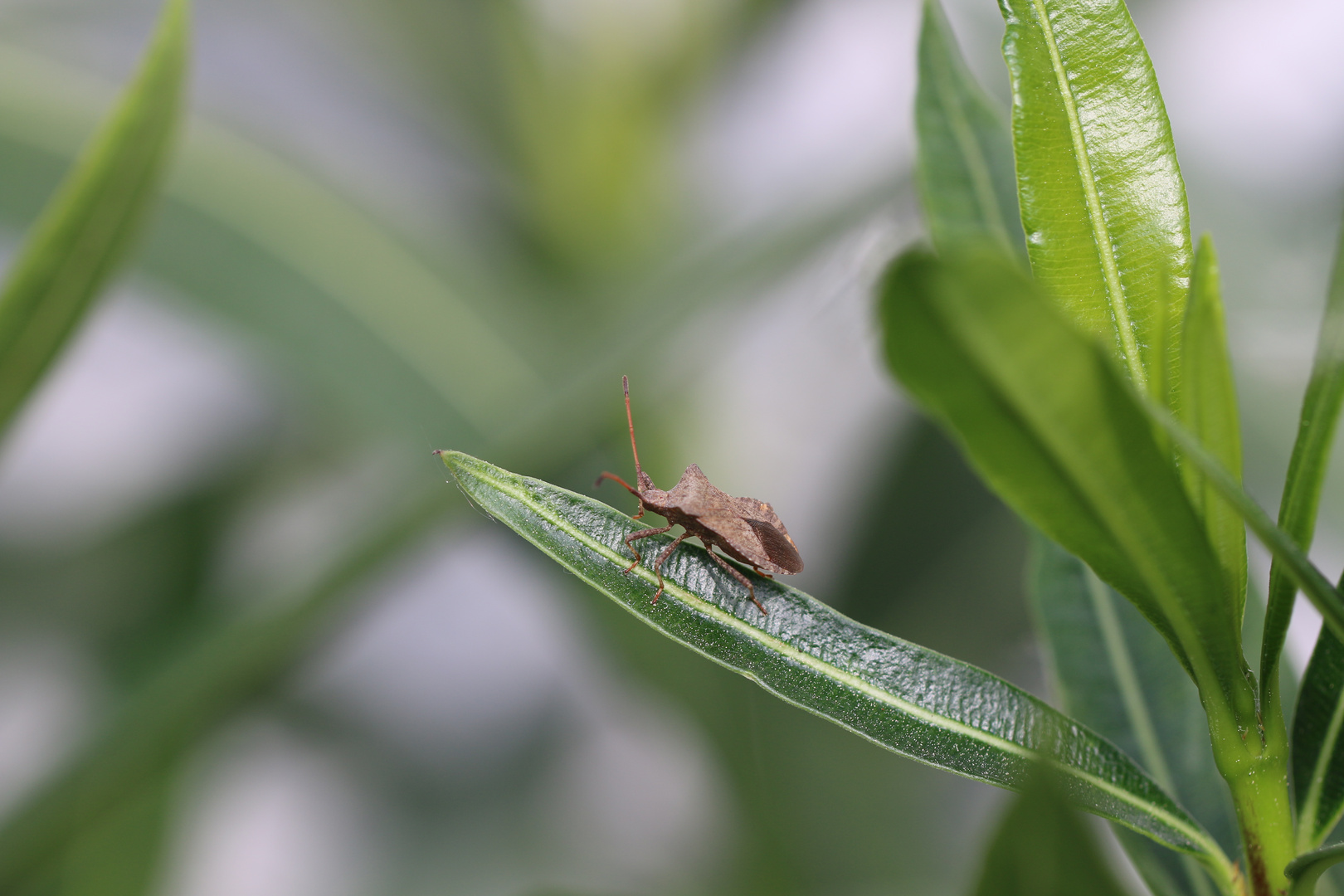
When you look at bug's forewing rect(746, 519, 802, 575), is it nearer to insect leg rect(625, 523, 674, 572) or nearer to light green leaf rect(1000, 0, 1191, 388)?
insect leg rect(625, 523, 674, 572)

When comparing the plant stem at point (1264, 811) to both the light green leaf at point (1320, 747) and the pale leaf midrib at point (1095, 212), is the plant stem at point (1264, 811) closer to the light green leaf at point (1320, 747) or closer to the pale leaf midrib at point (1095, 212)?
the light green leaf at point (1320, 747)

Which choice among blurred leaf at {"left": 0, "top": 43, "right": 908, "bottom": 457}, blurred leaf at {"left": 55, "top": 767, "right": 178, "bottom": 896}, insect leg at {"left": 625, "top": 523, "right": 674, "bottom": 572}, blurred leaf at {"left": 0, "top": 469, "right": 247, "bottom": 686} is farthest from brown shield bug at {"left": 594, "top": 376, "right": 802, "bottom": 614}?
blurred leaf at {"left": 0, "top": 469, "right": 247, "bottom": 686}

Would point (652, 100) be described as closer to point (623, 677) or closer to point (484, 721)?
point (623, 677)

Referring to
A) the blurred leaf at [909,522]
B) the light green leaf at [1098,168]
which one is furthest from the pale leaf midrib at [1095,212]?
the blurred leaf at [909,522]

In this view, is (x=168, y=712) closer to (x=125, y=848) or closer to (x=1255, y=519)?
(x=125, y=848)

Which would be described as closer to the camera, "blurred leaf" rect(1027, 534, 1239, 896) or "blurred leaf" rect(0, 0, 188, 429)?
"blurred leaf" rect(1027, 534, 1239, 896)

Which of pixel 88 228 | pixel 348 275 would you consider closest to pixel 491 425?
pixel 348 275
